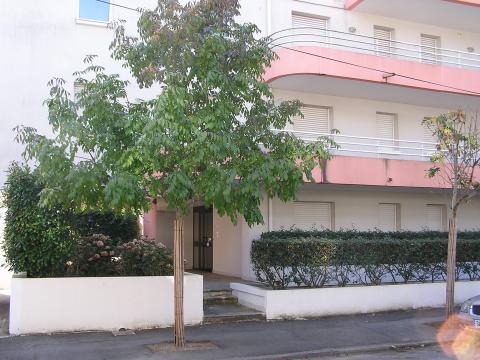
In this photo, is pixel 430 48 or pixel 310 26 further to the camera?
pixel 430 48

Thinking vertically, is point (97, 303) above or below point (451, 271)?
below

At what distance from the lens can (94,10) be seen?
14.9m

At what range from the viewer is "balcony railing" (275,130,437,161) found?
53.4 feet

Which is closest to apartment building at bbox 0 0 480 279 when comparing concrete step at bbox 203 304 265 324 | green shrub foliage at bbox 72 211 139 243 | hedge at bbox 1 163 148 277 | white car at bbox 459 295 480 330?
green shrub foliage at bbox 72 211 139 243

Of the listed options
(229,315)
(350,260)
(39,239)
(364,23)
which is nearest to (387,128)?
(364,23)

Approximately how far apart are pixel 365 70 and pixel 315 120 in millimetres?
2110

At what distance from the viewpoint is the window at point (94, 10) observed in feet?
48.8

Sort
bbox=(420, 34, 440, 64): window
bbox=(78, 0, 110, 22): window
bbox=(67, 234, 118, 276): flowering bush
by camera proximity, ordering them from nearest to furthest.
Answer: bbox=(67, 234, 118, 276): flowering bush
bbox=(78, 0, 110, 22): window
bbox=(420, 34, 440, 64): window

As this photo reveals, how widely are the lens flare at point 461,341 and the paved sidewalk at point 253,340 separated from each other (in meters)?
0.23

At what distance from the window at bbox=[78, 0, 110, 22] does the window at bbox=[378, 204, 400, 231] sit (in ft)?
32.7

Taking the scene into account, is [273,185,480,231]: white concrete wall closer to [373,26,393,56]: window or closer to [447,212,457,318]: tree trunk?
[373,26,393,56]: window

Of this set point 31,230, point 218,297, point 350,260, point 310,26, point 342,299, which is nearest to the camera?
point 31,230

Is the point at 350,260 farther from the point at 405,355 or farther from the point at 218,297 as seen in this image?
the point at 405,355

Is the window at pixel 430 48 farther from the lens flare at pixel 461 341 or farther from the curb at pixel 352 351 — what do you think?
the curb at pixel 352 351
